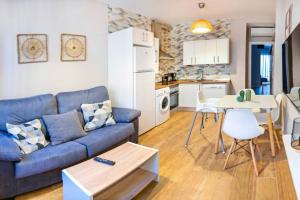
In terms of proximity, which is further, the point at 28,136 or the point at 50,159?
the point at 28,136

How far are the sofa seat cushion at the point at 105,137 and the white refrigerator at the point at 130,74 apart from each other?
2.59 feet

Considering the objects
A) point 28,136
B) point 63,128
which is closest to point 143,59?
point 63,128

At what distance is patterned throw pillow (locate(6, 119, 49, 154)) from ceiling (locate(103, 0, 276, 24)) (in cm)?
262

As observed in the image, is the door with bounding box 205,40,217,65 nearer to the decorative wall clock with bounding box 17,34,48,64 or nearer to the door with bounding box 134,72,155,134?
the door with bounding box 134,72,155,134

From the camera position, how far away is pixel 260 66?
10789 mm

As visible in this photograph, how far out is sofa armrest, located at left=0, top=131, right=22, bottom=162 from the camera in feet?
7.63

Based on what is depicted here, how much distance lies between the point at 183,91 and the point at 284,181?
4102 millimetres

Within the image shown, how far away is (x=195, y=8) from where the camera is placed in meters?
5.19

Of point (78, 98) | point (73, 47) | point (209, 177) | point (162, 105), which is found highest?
point (73, 47)

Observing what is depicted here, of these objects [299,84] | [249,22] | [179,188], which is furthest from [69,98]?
[249,22]

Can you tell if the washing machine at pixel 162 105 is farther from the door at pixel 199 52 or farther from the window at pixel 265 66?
the window at pixel 265 66

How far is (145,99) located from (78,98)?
1.33 metres

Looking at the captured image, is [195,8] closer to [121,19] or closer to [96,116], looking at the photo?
[121,19]

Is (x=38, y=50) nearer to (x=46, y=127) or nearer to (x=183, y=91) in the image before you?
(x=46, y=127)
